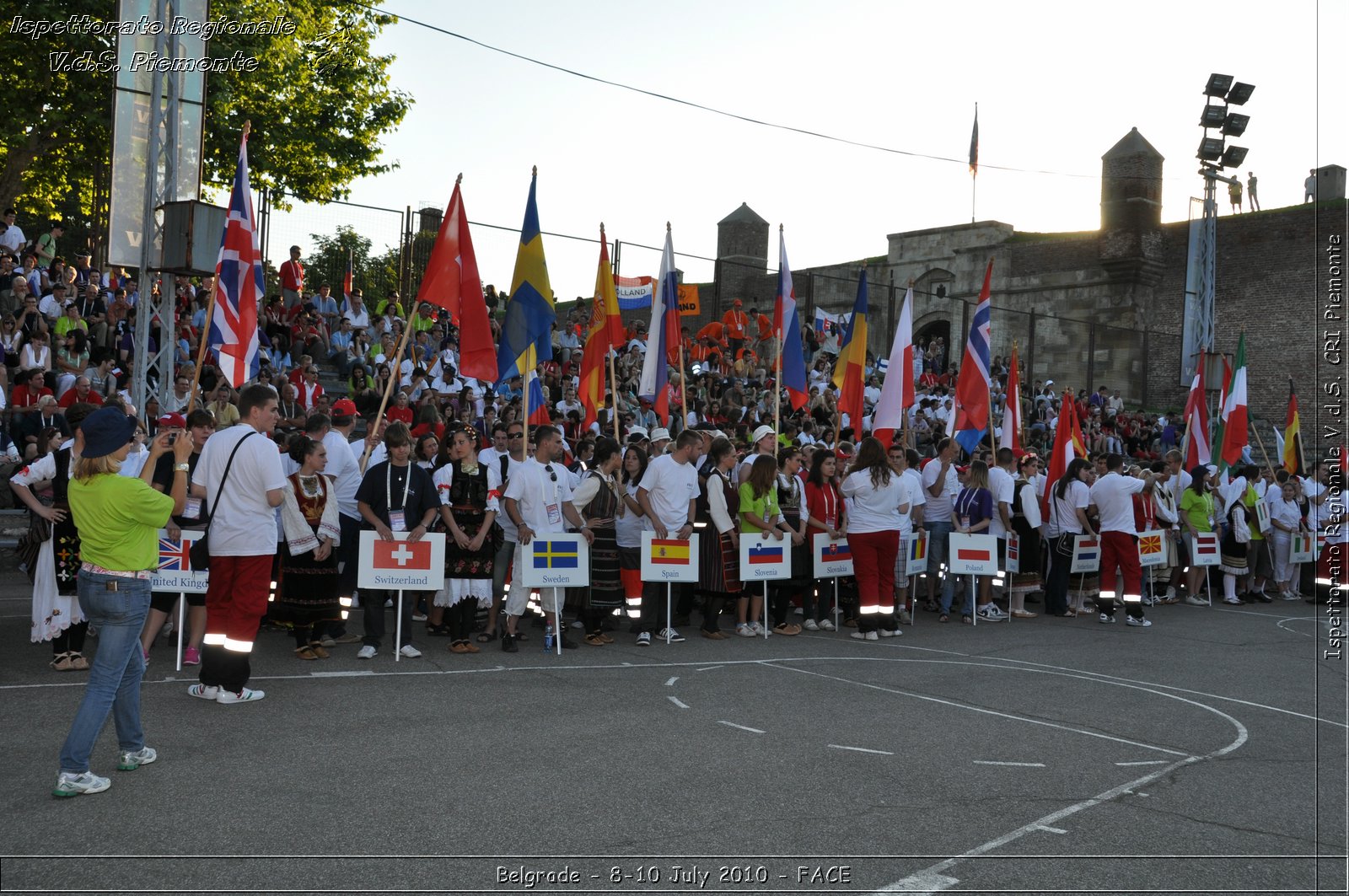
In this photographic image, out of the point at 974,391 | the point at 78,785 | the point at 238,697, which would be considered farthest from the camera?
the point at 974,391

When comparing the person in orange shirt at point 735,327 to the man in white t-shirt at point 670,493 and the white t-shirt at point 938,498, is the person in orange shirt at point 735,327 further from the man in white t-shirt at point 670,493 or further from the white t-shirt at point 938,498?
the man in white t-shirt at point 670,493

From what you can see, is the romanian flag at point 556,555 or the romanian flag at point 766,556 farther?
the romanian flag at point 766,556

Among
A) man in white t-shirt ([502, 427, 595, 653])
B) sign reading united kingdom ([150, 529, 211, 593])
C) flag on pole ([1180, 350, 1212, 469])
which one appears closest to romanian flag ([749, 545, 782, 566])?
man in white t-shirt ([502, 427, 595, 653])

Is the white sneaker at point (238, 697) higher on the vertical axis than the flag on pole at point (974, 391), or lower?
lower

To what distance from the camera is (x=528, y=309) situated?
37.2 ft

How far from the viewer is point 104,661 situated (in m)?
5.42

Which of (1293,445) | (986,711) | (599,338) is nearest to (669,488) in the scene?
(599,338)

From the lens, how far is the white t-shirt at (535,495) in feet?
32.9

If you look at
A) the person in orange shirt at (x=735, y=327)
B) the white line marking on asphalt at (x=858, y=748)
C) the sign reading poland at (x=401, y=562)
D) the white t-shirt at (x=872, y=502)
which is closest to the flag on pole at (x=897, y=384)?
the white t-shirt at (x=872, y=502)

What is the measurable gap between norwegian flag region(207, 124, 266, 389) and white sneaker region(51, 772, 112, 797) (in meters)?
6.81

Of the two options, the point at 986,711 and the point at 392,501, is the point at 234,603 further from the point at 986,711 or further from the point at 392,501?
the point at 986,711

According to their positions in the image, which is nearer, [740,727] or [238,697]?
[740,727]

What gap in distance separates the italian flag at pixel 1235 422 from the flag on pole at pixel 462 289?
1281 centimetres

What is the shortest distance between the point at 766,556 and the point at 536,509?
2.54 meters
